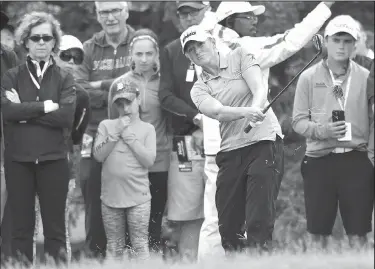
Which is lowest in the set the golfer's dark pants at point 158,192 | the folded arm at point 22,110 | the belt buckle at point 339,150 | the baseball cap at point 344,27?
the golfer's dark pants at point 158,192

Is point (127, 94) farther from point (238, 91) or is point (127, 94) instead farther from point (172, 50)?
point (238, 91)

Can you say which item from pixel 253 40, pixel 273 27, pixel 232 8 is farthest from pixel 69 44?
pixel 273 27

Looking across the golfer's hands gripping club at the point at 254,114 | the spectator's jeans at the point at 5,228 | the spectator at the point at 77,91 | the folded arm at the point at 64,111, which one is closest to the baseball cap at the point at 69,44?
the spectator at the point at 77,91

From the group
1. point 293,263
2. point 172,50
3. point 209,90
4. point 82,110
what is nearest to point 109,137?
point 82,110

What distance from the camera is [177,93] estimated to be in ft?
31.6

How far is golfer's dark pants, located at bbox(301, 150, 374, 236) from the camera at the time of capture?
923 cm

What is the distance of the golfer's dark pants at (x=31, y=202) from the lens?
8.82 meters

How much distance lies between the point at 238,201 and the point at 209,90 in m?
0.82

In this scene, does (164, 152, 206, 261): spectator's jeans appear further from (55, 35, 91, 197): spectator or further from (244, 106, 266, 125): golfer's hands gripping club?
(244, 106, 266, 125): golfer's hands gripping club

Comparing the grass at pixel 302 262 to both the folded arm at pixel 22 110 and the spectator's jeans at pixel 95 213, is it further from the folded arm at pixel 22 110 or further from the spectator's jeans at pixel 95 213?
the spectator's jeans at pixel 95 213

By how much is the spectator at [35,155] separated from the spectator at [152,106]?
0.83 metres

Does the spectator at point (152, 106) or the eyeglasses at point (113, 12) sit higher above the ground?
the eyeglasses at point (113, 12)

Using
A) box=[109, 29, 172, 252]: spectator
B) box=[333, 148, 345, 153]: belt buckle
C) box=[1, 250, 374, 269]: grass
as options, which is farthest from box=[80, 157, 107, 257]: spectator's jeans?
box=[1, 250, 374, 269]: grass

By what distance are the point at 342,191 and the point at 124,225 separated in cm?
186
